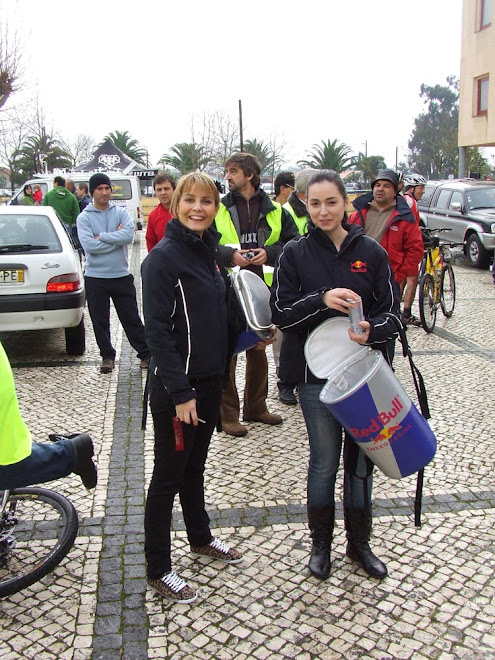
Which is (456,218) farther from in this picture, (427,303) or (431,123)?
(431,123)

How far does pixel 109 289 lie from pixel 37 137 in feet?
149

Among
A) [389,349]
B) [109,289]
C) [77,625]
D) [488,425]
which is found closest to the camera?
[77,625]

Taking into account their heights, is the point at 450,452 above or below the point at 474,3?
below

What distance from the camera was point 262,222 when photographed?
15.7ft

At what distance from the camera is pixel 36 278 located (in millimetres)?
6594

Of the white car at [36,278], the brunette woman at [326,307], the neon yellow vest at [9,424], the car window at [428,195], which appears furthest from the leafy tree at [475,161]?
the neon yellow vest at [9,424]

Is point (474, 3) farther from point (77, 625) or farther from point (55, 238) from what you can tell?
point (77, 625)

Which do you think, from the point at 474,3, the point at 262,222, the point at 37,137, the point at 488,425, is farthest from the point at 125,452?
the point at 37,137

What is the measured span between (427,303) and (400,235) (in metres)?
2.65

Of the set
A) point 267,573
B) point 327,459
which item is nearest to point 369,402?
point 327,459

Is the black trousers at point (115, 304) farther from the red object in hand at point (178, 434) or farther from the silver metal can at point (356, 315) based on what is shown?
the silver metal can at point (356, 315)

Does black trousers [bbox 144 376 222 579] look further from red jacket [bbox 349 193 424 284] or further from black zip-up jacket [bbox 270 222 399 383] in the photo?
red jacket [bbox 349 193 424 284]

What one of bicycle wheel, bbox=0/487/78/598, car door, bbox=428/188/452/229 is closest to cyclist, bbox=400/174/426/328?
bicycle wheel, bbox=0/487/78/598

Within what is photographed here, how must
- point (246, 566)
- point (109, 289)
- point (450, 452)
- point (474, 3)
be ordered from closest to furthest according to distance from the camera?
point (246, 566) < point (450, 452) < point (109, 289) < point (474, 3)
